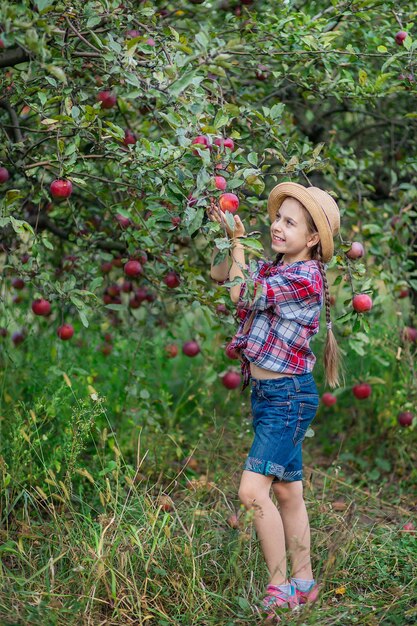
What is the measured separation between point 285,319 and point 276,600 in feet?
2.76

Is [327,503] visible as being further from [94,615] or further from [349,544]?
[94,615]

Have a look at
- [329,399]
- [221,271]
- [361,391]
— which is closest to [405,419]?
[361,391]

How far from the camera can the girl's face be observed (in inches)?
103

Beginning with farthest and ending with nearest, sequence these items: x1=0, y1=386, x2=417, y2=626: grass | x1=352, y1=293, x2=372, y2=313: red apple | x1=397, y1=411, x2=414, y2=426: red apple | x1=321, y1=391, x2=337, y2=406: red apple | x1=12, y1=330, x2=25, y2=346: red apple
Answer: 1. x1=12, y1=330, x2=25, y2=346: red apple
2. x1=321, y1=391, x2=337, y2=406: red apple
3. x1=397, y1=411, x2=414, y2=426: red apple
4. x1=352, y1=293, x2=372, y2=313: red apple
5. x1=0, y1=386, x2=417, y2=626: grass

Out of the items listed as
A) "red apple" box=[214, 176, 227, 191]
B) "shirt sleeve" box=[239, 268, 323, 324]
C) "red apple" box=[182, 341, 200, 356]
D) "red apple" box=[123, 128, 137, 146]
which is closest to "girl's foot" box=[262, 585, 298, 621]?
"shirt sleeve" box=[239, 268, 323, 324]

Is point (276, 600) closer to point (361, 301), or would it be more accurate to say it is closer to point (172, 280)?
point (361, 301)

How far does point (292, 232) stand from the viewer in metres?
2.61

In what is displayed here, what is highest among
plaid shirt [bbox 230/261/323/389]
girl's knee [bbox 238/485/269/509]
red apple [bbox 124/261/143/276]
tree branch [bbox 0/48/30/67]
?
tree branch [bbox 0/48/30/67]

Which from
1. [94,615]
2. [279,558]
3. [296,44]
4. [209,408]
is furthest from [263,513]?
[209,408]

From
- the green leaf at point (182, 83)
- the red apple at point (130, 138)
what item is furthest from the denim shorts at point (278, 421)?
the red apple at point (130, 138)

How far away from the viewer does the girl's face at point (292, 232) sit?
2609 mm

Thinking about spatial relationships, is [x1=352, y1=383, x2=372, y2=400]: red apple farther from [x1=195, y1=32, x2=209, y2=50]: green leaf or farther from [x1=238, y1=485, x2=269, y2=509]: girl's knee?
[x1=195, y1=32, x2=209, y2=50]: green leaf

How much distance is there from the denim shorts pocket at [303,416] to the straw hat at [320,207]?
1.51 ft

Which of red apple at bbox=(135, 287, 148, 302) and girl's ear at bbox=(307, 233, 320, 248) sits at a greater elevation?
girl's ear at bbox=(307, 233, 320, 248)
